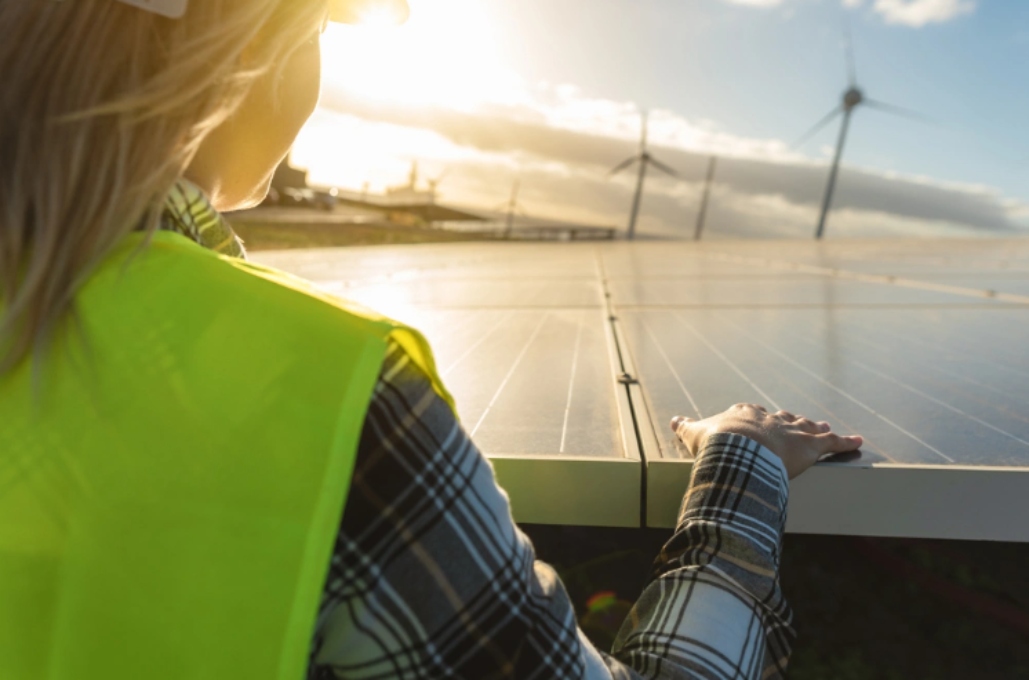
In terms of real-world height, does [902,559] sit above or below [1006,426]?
below

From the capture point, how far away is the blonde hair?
80cm

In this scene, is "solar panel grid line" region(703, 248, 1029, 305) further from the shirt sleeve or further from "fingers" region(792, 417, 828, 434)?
the shirt sleeve

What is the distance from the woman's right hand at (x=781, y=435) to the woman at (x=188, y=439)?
0.62 meters

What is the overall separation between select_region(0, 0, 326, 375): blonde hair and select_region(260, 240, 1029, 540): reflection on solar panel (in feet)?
2.76

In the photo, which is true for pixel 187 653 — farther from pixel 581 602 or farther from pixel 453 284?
pixel 453 284

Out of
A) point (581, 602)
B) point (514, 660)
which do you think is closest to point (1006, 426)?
point (514, 660)

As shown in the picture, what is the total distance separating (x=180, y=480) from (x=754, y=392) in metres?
1.65

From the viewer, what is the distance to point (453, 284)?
6.21 m

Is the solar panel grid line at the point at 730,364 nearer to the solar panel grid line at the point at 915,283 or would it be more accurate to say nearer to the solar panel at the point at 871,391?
the solar panel at the point at 871,391

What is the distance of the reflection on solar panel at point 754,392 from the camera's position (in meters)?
1.46

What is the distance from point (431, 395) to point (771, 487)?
0.73m

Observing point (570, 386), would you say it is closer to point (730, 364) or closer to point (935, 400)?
point (730, 364)

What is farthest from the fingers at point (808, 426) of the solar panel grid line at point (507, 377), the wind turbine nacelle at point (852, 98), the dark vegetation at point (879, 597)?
the wind turbine nacelle at point (852, 98)

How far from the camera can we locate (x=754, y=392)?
2117 mm
